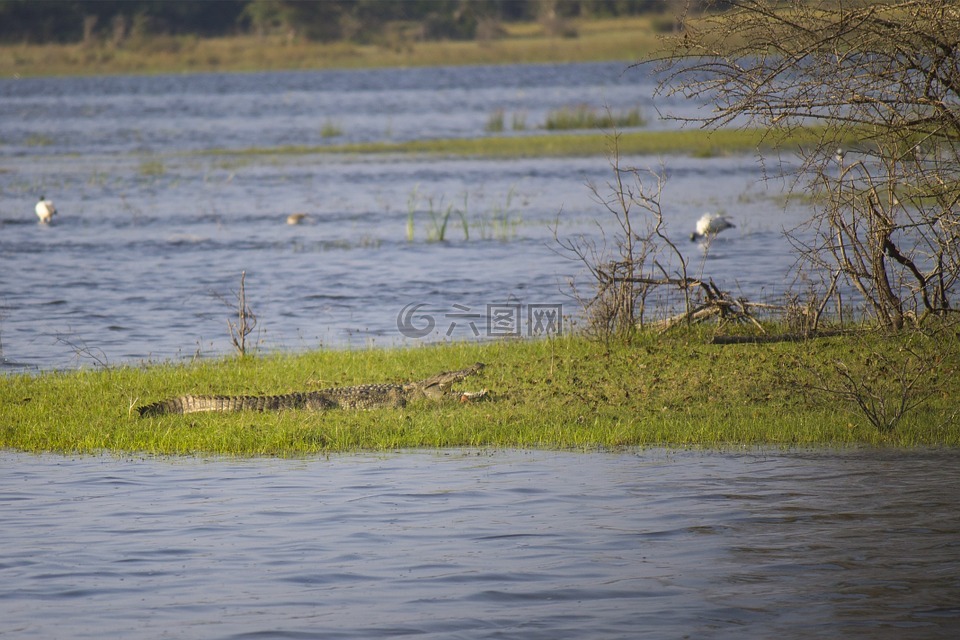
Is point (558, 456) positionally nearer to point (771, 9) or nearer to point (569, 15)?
point (771, 9)

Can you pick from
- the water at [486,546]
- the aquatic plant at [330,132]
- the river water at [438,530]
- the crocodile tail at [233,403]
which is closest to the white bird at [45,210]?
the river water at [438,530]

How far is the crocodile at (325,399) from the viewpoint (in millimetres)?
10039

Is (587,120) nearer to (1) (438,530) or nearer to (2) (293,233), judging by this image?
(2) (293,233)

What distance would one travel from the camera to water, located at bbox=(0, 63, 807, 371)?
15000 mm

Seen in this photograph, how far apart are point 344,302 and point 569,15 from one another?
223 ft

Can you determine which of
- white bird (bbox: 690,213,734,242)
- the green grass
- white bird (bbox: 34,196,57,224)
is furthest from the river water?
the green grass

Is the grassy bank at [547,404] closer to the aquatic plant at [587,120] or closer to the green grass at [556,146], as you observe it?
the green grass at [556,146]

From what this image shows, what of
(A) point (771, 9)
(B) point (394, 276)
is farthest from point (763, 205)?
(A) point (771, 9)

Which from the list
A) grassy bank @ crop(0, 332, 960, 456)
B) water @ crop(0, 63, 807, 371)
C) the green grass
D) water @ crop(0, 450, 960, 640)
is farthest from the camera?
the green grass

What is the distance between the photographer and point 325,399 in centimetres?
1017

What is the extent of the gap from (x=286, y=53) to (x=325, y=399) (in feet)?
223

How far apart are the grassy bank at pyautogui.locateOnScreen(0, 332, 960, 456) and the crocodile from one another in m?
0.18

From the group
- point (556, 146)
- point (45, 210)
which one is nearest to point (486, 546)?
point (45, 210)

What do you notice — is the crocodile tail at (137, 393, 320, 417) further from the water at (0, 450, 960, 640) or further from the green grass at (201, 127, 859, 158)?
the green grass at (201, 127, 859, 158)
